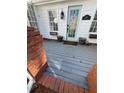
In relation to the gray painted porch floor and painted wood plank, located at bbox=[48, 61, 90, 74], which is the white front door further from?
painted wood plank, located at bbox=[48, 61, 90, 74]

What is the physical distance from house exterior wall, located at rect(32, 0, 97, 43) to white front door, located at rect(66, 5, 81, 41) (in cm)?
16

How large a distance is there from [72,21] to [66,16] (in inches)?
15.3

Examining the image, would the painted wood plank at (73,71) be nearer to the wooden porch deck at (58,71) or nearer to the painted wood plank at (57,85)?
the wooden porch deck at (58,71)

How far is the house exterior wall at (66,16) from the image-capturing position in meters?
4.28

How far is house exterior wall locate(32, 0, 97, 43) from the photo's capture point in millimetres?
4281

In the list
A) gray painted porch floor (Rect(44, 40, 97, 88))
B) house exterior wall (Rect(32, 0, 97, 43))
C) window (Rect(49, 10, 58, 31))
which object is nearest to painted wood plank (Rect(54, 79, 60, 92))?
gray painted porch floor (Rect(44, 40, 97, 88))

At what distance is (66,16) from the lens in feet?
16.0

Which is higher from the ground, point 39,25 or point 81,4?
Result: point 81,4
